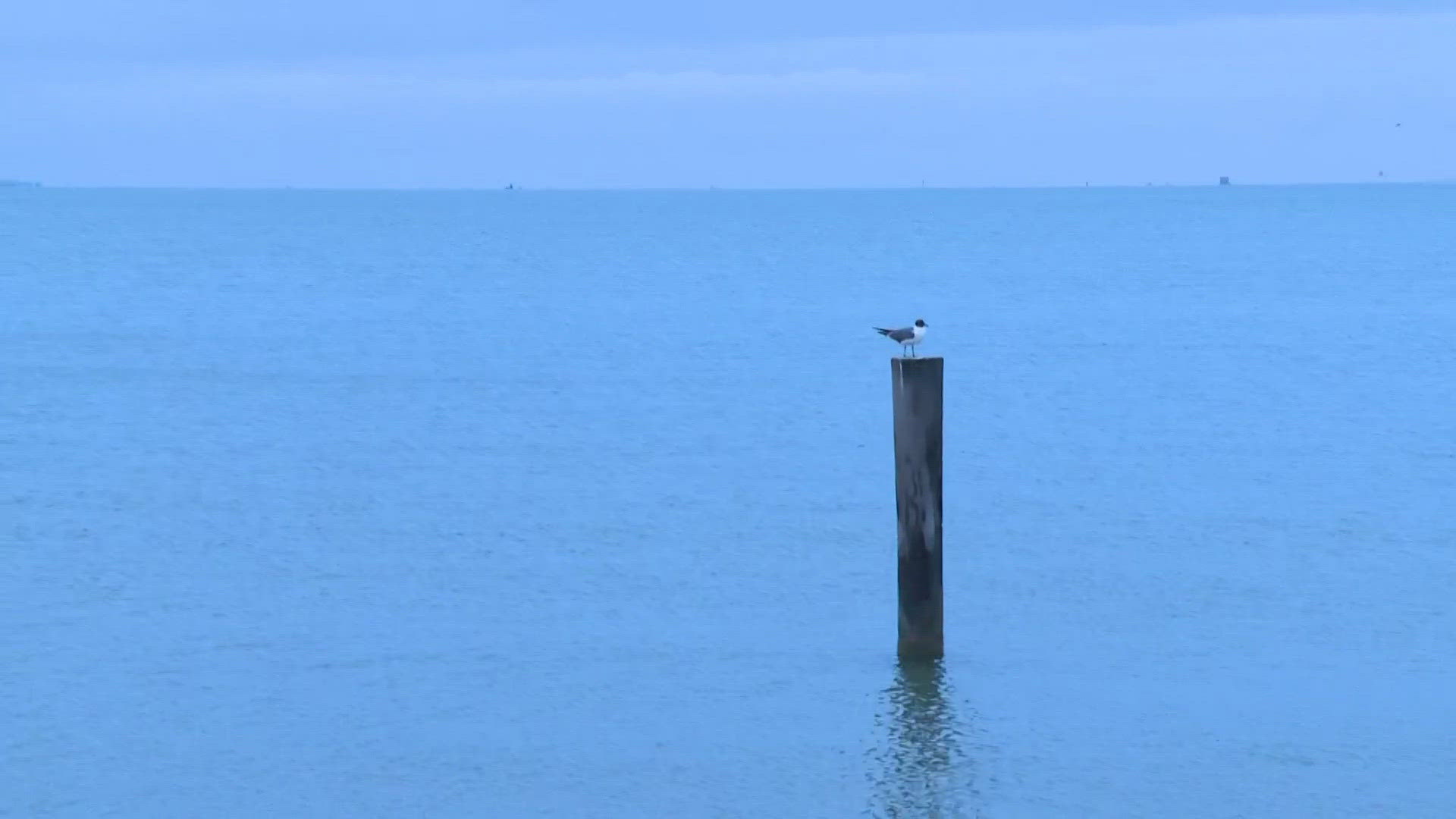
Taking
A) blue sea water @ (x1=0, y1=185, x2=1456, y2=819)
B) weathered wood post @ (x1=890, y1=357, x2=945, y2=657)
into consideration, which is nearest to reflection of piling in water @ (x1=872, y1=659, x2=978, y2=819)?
blue sea water @ (x1=0, y1=185, x2=1456, y2=819)

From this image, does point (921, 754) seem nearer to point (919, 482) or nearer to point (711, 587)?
point (919, 482)

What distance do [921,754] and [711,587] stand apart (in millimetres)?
6246

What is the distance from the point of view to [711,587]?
2166 centimetres

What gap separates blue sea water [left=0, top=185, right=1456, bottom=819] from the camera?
50.0 ft

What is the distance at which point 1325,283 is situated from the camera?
3314 inches

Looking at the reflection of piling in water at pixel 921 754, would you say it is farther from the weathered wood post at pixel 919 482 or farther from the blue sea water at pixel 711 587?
the weathered wood post at pixel 919 482

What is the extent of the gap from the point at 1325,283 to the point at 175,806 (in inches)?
2989

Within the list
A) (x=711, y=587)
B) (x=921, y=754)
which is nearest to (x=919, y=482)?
(x=921, y=754)

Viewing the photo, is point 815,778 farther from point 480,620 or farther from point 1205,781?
point 480,620

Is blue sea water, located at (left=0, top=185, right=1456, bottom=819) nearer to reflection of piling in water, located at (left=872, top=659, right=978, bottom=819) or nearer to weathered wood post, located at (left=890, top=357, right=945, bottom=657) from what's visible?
reflection of piling in water, located at (left=872, top=659, right=978, bottom=819)

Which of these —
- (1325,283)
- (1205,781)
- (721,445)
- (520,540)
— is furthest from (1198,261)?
(1205,781)

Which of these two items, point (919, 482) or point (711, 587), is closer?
point (919, 482)

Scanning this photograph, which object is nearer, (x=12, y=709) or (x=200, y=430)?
(x=12, y=709)

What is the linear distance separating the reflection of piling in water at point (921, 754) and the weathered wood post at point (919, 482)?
61 centimetres
